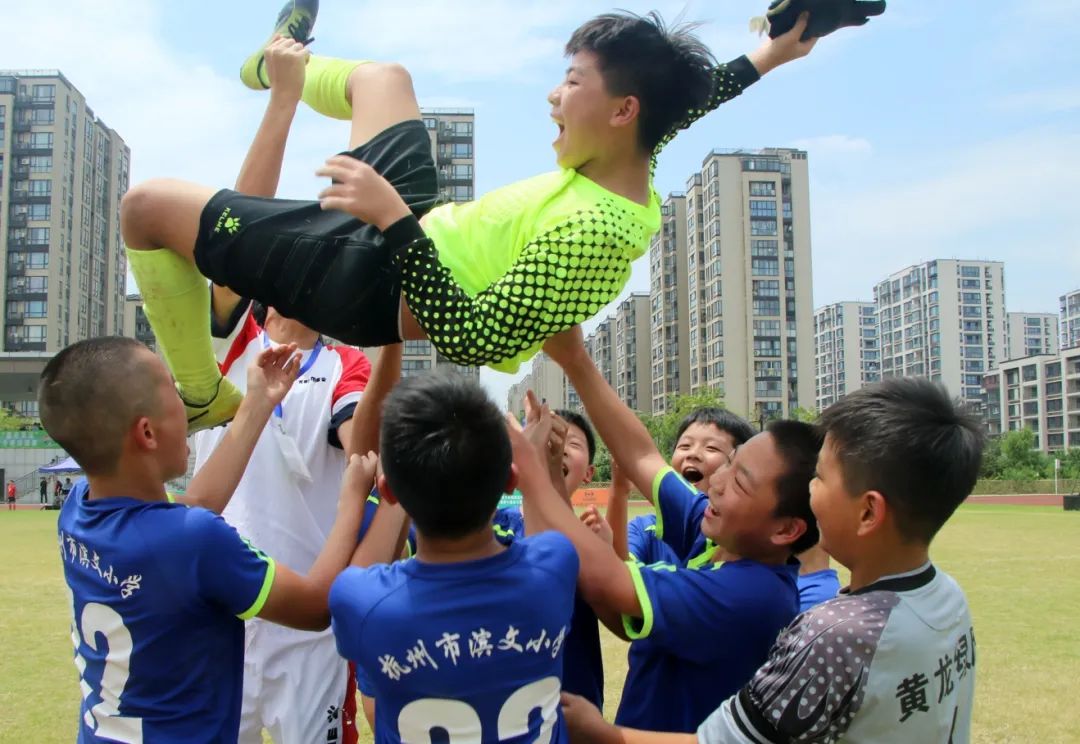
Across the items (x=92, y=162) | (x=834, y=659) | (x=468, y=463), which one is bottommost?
(x=834, y=659)

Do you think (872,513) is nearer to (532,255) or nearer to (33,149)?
(532,255)

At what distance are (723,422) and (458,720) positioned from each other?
7.62ft

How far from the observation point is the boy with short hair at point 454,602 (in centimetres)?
196

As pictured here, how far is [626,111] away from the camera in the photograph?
2.60 meters

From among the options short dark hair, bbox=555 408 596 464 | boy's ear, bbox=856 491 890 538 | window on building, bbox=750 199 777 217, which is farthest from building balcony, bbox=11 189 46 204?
boy's ear, bbox=856 491 890 538

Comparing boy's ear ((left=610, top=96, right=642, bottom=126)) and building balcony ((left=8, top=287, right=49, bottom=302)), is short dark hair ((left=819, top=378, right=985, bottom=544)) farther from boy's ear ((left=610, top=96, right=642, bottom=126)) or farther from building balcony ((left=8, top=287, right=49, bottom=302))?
building balcony ((left=8, top=287, right=49, bottom=302))

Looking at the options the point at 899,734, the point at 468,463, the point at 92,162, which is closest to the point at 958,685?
the point at 899,734

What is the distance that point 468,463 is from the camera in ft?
6.49

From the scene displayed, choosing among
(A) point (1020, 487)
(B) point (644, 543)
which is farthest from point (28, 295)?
(B) point (644, 543)

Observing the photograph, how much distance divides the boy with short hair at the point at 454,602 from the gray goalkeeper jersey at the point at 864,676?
477 mm

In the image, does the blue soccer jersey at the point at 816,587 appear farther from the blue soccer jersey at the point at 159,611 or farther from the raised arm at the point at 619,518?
the blue soccer jersey at the point at 159,611

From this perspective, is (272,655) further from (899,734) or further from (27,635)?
(27,635)

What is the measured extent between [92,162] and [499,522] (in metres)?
Answer: 81.5

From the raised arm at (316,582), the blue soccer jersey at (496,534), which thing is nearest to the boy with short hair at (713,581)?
the blue soccer jersey at (496,534)
